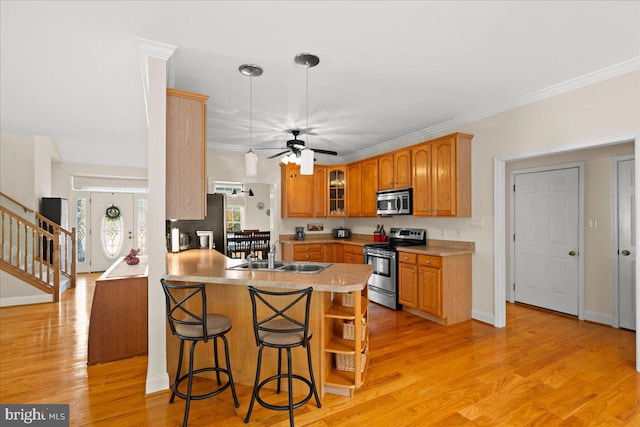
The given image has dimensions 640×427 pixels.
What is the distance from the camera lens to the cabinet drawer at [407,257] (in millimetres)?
4430

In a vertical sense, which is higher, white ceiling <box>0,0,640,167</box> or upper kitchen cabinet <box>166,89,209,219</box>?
white ceiling <box>0,0,640,167</box>

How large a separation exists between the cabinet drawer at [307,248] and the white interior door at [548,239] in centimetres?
324

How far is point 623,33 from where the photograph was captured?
2479 millimetres

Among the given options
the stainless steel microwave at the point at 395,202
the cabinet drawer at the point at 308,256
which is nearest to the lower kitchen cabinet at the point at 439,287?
the stainless steel microwave at the point at 395,202

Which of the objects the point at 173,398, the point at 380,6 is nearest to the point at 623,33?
the point at 380,6

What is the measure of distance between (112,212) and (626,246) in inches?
380

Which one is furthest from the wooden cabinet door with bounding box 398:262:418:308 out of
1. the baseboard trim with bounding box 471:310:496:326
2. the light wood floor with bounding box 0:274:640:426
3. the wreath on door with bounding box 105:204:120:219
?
the wreath on door with bounding box 105:204:120:219

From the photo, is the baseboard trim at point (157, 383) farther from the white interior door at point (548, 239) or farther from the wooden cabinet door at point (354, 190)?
the white interior door at point (548, 239)

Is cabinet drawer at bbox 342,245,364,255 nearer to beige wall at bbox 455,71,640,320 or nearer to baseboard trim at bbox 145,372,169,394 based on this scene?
beige wall at bbox 455,71,640,320

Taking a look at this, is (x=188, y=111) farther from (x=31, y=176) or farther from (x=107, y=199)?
(x=107, y=199)

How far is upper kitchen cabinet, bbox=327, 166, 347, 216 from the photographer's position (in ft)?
21.2

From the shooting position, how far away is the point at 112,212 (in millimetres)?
8062

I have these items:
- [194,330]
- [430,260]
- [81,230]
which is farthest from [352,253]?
[81,230]

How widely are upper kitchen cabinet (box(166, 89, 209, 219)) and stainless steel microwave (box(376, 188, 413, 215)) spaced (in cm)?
313
